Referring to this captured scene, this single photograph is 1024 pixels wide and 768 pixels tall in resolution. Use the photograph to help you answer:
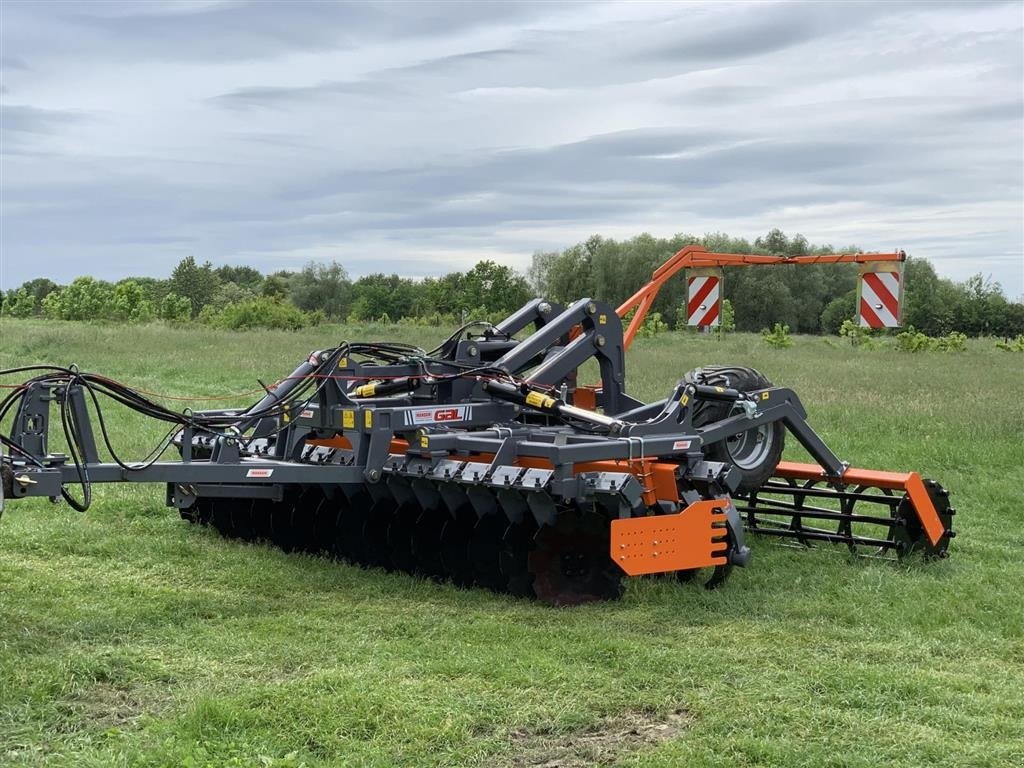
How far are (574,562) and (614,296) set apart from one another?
44.5 meters

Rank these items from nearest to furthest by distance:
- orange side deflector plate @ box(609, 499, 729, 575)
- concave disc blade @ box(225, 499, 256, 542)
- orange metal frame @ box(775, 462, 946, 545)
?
orange side deflector plate @ box(609, 499, 729, 575)
orange metal frame @ box(775, 462, 946, 545)
concave disc blade @ box(225, 499, 256, 542)

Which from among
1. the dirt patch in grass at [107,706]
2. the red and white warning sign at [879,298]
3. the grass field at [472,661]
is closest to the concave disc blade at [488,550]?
A: the grass field at [472,661]

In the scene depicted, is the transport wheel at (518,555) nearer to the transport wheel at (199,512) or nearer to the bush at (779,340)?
the transport wheel at (199,512)

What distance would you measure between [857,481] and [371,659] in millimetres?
4469

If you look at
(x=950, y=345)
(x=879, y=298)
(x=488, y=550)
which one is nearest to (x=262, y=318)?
(x=950, y=345)

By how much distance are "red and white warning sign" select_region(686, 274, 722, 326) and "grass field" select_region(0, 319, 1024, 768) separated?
2.44m

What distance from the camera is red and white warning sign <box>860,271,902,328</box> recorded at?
908 centimetres

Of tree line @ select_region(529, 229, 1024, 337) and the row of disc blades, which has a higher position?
tree line @ select_region(529, 229, 1024, 337)

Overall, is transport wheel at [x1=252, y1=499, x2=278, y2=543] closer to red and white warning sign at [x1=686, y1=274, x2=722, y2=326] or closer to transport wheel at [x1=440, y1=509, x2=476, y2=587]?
transport wheel at [x1=440, y1=509, x2=476, y2=587]

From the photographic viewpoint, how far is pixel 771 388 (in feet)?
26.6

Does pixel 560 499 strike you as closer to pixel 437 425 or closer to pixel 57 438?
pixel 437 425

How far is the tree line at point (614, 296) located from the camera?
46344 millimetres

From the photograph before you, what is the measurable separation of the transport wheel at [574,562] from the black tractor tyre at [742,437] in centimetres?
138

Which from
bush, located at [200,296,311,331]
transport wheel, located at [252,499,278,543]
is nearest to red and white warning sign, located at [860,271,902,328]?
transport wheel, located at [252,499,278,543]
